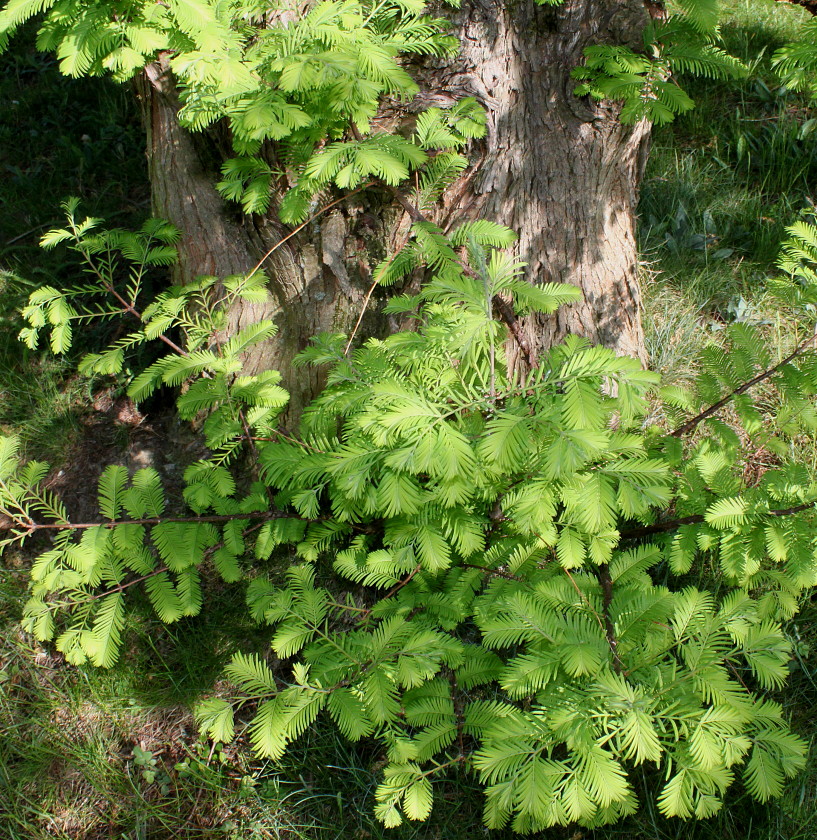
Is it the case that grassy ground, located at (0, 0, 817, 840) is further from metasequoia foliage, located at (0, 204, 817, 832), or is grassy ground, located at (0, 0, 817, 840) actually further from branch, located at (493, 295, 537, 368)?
branch, located at (493, 295, 537, 368)

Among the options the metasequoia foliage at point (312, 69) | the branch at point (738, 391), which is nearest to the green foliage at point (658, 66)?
the metasequoia foliage at point (312, 69)

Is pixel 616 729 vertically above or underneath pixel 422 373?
underneath

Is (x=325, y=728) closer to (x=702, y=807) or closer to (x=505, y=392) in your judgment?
(x=702, y=807)

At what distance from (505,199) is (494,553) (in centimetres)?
122

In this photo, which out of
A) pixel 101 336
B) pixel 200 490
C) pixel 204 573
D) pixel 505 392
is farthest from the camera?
pixel 101 336

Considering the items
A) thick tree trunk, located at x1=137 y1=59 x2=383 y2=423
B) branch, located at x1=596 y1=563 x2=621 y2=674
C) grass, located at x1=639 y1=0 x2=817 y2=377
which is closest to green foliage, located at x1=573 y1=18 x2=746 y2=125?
thick tree trunk, located at x1=137 y1=59 x2=383 y2=423

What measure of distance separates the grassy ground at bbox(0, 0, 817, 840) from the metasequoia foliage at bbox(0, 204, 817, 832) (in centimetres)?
20

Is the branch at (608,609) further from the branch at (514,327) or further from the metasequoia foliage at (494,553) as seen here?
the branch at (514,327)

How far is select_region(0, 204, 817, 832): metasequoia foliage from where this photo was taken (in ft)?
4.71

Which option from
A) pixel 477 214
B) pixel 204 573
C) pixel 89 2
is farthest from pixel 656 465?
pixel 89 2

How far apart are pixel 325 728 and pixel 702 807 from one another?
3.83 feet

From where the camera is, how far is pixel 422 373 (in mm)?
1688

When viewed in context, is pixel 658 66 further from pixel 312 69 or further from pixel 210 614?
pixel 210 614

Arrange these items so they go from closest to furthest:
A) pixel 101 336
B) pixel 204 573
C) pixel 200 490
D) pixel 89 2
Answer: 1. pixel 89 2
2. pixel 200 490
3. pixel 204 573
4. pixel 101 336
